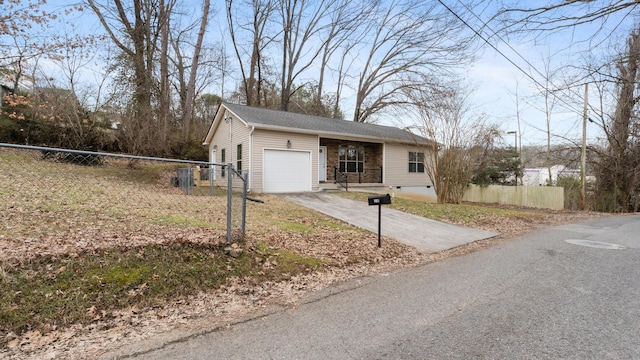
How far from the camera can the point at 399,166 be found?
17.0 m

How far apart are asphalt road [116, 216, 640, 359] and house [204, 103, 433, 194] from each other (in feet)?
29.2

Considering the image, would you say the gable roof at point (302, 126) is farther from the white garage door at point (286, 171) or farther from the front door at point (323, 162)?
the front door at point (323, 162)

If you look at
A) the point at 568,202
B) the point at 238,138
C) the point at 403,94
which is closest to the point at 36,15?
the point at 238,138

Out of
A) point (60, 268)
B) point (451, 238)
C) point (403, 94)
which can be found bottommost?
point (451, 238)

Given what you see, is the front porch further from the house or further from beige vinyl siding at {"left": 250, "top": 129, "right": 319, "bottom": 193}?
beige vinyl siding at {"left": 250, "top": 129, "right": 319, "bottom": 193}

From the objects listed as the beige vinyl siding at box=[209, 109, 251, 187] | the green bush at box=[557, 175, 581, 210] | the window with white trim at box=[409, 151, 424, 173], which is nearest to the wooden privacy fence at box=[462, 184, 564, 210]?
the green bush at box=[557, 175, 581, 210]

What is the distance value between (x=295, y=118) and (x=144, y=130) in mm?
8066

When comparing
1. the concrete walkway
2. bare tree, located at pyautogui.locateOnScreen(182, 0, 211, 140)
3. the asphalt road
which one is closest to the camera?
the asphalt road

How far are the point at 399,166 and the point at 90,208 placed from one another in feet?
46.5

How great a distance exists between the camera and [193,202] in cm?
819

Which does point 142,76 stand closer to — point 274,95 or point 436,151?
point 274,95

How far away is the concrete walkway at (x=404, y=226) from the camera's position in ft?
22.0

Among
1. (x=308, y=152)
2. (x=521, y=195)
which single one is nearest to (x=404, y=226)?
(x=308, y=152)

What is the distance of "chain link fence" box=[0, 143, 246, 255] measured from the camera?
4.29 m
